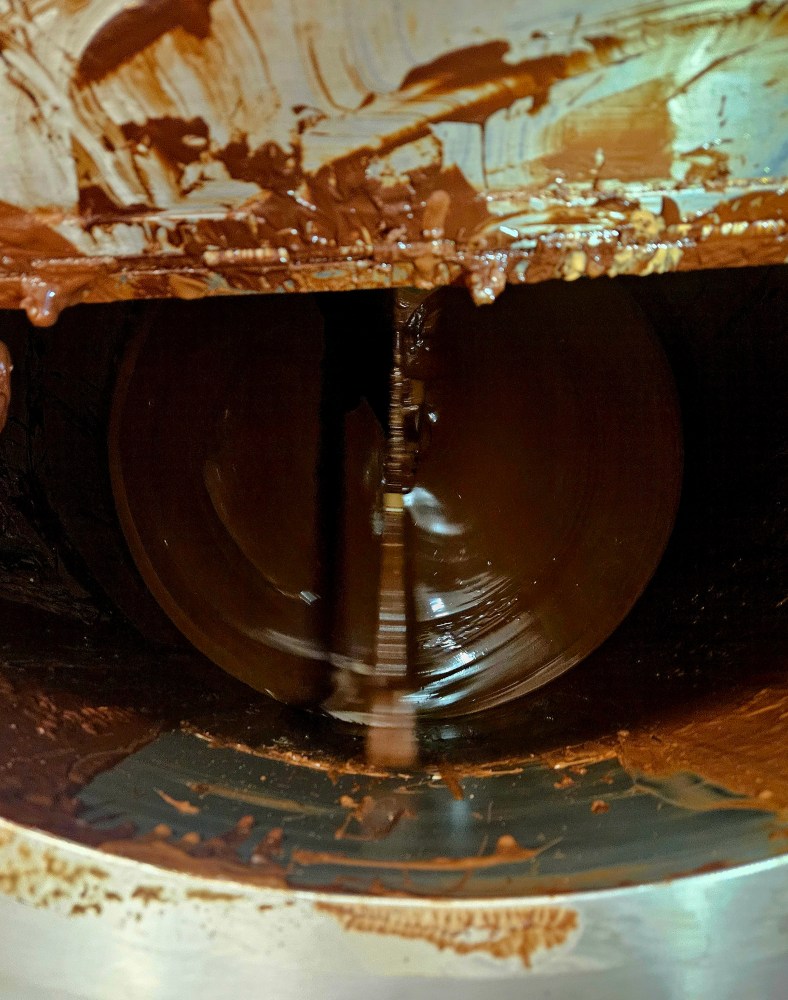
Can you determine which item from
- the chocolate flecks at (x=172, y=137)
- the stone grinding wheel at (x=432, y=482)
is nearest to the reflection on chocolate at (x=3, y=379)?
the chocolate flecks at (x=172, y=137)

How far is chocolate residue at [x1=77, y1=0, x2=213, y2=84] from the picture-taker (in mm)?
377

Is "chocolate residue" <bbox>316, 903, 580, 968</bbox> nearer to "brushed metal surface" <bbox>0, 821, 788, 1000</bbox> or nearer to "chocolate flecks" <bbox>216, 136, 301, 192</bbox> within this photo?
"brushed metal surface" <bbox>0, 821, 788, 1000</bbox>

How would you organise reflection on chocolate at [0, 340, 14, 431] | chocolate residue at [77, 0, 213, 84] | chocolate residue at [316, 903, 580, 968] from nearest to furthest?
chocolate residue at [77, 0, 213, 84] < chocolate residue at [316, 903, 580, 968] < reflection on chocolate at [0, 340, 14, 431]

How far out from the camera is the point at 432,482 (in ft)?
3.59

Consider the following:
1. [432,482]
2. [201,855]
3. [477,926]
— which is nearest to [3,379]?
[201,855]

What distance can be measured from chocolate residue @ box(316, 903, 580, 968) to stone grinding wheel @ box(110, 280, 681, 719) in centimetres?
56

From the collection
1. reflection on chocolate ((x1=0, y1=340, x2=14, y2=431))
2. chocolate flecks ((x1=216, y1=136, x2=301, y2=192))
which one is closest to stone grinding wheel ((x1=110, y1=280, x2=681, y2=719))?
reflection on chocolate ((x1=0, y1=340, x2=14, y2=431))

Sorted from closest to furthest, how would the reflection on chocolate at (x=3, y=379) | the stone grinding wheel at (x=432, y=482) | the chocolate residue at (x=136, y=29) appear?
1. the chocolate residue at (x=136, y=29)
2. the reflection on chocolate at (x=3, y=379)
3. the stone grinding wheel at (x=432, y=482)

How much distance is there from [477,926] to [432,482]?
26.6 inches

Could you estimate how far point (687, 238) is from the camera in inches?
17.9

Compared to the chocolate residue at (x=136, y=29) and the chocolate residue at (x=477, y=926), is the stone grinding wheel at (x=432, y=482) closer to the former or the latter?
the chocolate residue at (x=477, y=926)

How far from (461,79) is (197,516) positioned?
0.78m

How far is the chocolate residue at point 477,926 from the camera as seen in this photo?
0.48 metres

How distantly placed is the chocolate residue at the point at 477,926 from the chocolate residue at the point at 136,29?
498 millimetres
